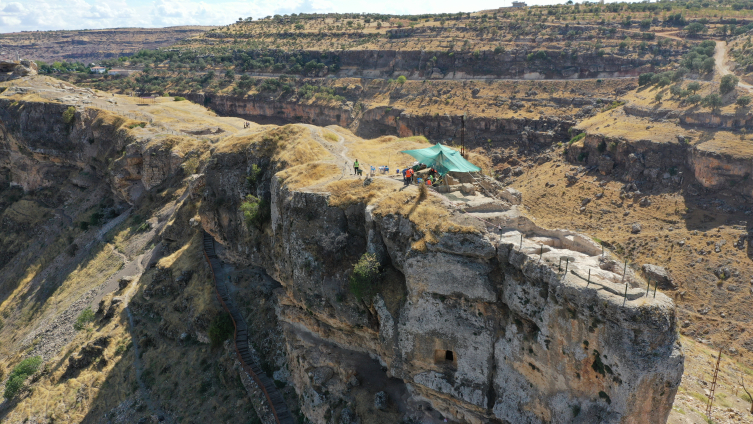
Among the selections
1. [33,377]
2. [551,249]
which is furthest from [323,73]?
[551,249]

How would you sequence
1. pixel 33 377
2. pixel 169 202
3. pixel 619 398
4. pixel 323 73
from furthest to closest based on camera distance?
pixel 323 73 → pixel 169 202 → pixel 33 377 → pixel 619 398

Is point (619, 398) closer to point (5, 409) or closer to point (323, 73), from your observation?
point (5, 409)

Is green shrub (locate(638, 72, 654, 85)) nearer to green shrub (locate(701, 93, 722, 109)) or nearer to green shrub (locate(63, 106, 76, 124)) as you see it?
green shrub (locate(701, 93, 722, 109))

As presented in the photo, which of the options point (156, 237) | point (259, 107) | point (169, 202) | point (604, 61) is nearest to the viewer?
point (156, 237)

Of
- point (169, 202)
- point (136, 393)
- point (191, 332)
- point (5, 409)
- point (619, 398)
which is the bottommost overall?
point (5, 409)

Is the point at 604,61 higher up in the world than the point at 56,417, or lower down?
higher up

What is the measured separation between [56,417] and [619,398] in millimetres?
40169

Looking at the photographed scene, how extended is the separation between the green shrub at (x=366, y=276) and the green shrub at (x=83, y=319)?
32615 millimetres

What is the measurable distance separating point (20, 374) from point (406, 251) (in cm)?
3851

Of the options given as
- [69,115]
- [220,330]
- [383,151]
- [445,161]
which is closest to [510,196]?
[445,161]

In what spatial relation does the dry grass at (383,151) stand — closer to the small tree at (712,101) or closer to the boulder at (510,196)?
the boulder at (510,196)

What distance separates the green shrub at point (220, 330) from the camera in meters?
36.7

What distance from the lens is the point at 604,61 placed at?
94750mm

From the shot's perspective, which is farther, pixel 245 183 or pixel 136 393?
pixel 245 183
